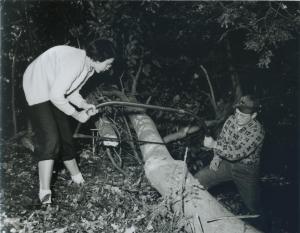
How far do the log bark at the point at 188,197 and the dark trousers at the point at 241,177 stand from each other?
90 cm

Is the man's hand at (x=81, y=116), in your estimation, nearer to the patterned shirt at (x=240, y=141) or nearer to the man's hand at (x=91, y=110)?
the man's hand at (x=91, y=110)

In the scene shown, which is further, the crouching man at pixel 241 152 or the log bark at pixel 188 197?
the crouching man at pixel 241 152

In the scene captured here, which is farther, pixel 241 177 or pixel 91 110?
pixel 241 177

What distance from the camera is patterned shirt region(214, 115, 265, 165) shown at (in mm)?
4781

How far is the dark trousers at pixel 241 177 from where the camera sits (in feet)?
16.4

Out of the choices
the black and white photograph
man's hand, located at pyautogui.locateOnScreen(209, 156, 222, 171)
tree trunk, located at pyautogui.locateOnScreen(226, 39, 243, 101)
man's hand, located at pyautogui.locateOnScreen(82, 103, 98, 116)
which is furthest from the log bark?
tree trunk, located at pyautogui.locateOnScreen(226, 39, 243, 101)

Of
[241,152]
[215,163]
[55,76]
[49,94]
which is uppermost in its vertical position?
[55,76]

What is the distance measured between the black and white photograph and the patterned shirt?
0.05 feet

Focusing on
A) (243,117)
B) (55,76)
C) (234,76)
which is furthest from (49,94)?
(234,76)

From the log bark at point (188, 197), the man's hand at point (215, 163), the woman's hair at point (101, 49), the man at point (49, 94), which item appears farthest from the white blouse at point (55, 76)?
the man's hand at point (215, 163)

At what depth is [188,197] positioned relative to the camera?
12.6 feet

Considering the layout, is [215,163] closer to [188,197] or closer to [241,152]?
[241,152]

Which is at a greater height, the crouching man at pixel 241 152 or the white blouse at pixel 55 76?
the white blouse at pixel 55 76

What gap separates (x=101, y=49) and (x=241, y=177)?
2865mm
